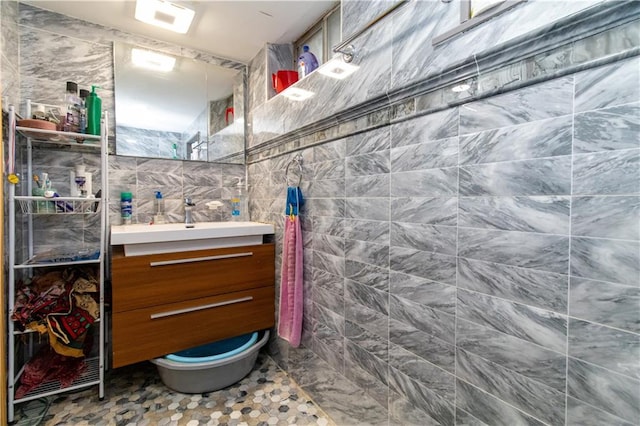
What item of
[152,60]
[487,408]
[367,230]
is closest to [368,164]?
[367,230]

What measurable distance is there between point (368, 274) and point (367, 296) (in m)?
0.10

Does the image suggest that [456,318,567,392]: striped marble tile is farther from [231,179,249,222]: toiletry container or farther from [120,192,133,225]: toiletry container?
[120,192,133,225]: toiletry container

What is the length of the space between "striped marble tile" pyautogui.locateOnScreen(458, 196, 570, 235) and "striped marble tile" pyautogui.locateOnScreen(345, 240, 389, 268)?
38 centimetres

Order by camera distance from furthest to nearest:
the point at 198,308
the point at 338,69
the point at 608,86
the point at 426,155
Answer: the point at 198,308
the point at 338,69
the point at 426,155
the point at 608,86

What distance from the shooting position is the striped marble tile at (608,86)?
0.65 m

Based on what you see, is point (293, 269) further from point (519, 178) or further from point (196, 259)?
point (519, 178)

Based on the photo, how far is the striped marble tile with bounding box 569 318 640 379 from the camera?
66 cm

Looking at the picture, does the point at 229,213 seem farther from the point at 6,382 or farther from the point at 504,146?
the point at 504,146

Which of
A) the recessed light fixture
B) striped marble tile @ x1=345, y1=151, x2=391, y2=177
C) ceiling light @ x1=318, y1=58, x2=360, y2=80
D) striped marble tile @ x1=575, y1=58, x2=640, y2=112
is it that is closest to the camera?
striped marble tile @ x1=575, y1=58, x2=640, y2=112

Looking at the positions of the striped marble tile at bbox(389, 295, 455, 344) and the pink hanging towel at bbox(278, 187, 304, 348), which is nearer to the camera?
the striped marble tile at bbox(389, 295, 455, 344)

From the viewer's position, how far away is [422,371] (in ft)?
3.67

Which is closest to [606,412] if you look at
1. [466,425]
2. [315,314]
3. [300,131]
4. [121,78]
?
[466,425]

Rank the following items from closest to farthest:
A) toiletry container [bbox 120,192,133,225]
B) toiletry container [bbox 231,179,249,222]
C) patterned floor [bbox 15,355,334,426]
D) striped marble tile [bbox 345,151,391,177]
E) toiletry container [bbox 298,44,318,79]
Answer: striped marble tile [bbox 345,151,391,177] → patterned floor [bbox 15,355,334,426] → toiletry container [bbox 298,44,318,79] → toiletry container [bbox 120,192,133,225] → toiletry container [bbox 231,179,249,222]

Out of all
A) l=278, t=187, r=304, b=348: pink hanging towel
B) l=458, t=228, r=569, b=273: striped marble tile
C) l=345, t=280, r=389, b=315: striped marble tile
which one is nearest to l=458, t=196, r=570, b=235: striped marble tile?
l=458, t=228, r=569, b=273: striped marble tile
